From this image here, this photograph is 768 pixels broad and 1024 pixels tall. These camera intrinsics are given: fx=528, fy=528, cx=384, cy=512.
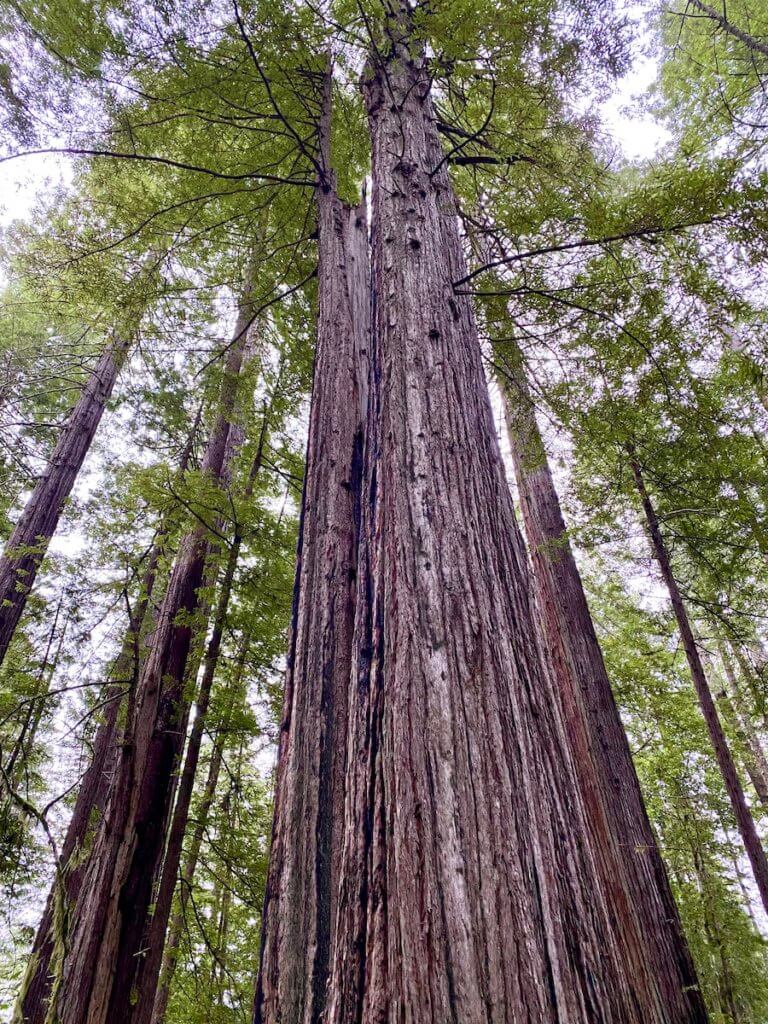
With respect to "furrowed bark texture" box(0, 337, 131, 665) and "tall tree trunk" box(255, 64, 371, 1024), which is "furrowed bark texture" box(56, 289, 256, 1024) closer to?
"tall tree trunk" box(255, 64, 371, 1024)

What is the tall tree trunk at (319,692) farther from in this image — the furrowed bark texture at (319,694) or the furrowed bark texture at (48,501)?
the furrowed bark texture at (48,501)

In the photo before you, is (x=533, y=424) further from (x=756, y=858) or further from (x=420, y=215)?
(x=756, y=858)

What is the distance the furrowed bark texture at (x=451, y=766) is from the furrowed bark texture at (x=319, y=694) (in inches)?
14.5

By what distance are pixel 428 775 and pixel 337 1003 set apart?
1.58 ft

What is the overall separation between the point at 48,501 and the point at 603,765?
735 centimetres

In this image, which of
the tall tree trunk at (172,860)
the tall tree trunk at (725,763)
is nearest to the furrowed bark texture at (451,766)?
the tall tree trunk at (172,860)

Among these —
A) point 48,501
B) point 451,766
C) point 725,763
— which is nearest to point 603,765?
point 725,763

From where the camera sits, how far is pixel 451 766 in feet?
4.01

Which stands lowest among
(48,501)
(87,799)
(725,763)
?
(725,763)

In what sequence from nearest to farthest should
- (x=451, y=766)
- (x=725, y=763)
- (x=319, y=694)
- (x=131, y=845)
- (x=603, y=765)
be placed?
(x=451, y=766)
(x=319, y=694)
(x=131, y=845)
(x=603, y=765)
(x=725, y=763)

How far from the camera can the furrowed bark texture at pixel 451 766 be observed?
3.30 ft

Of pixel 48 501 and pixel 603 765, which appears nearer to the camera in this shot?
pixel 603 765

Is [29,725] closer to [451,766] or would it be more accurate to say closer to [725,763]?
[451,766]

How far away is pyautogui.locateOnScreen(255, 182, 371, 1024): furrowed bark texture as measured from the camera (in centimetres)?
174
